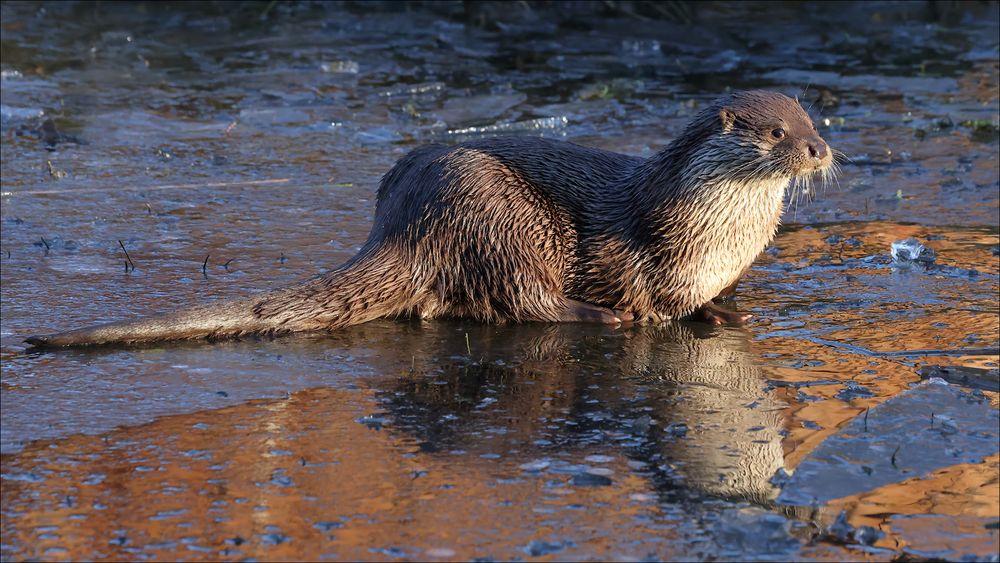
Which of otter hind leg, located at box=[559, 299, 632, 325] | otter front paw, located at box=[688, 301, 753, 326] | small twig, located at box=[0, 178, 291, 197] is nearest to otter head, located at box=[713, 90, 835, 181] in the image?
otter front paw, located at box=[688, 301, 753, 326]

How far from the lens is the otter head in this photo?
417 centimetres

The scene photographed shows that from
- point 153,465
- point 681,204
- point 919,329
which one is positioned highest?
point 681,204

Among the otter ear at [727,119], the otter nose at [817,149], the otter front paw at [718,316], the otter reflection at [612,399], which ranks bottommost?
the otter reflection at [612,399]

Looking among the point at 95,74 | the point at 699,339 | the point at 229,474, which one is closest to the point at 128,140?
the point at 95,74

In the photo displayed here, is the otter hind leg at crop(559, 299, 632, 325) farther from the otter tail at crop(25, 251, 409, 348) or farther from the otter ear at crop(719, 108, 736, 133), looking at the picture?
the otter ear at crop(719, 108, 736, 133)

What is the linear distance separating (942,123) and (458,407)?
179 inches

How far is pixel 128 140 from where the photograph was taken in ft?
23.3

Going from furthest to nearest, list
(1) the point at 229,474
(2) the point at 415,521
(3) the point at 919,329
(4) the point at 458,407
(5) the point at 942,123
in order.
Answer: (5) the point at 942,123 < (3) the point at 919,329 < (4) the point at 458,407 < (1) the point at 229,474 < (2) the point at 415,521

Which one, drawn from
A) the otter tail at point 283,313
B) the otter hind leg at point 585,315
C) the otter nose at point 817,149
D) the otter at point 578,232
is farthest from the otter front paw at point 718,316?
the otter tail at point 283,313

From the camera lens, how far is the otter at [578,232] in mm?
4223

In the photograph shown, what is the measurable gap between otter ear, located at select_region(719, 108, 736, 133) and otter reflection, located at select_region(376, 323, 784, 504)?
65cm

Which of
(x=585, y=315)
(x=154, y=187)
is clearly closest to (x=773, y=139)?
(x=585, y=315)

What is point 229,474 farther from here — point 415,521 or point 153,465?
point 415,521

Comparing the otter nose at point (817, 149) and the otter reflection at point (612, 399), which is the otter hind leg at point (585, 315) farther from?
the otter nose at point (817, 149)
